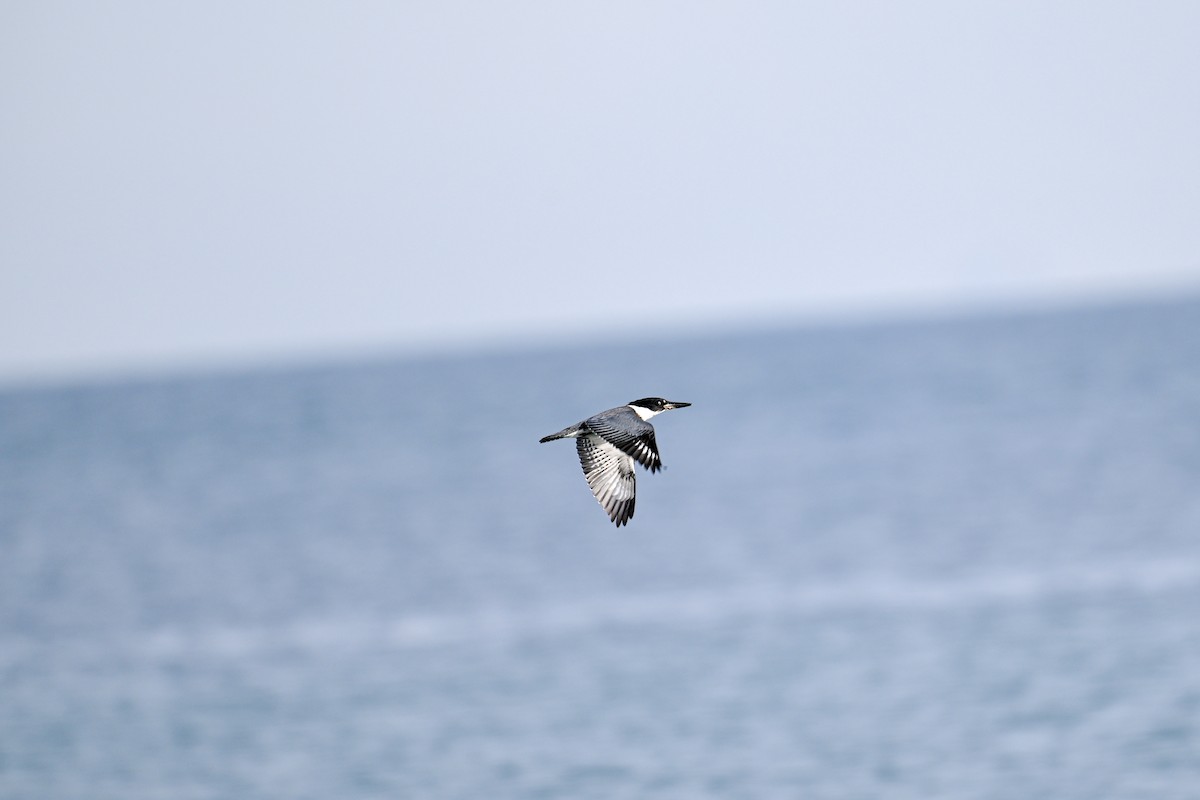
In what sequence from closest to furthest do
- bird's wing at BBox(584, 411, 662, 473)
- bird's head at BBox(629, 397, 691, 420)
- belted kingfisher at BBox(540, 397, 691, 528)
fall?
bird's wing at BBox(584, 411, 662, 473), belted kingfisher at BBox(540, 397, 691, 528), bird's head at BBox(629, 397, 691, 420)

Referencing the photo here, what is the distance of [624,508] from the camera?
36.4 ft

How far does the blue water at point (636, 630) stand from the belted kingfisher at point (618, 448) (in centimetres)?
1012

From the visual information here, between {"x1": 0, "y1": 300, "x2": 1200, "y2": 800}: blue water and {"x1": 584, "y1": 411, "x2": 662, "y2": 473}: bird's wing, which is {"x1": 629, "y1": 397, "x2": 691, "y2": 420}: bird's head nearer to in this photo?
{"x1": 584, "y1": 411, "x2": 662, "y2": 473}: bird's wing

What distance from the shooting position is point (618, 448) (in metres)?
10.3

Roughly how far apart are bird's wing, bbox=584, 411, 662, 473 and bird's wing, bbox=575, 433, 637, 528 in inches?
21.2

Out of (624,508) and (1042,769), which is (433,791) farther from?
(624,508)

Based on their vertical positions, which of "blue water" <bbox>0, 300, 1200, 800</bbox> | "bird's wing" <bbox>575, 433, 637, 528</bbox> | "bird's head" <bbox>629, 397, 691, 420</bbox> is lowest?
"blue water" <bbox>0, 300, 1200, 800</bbox>

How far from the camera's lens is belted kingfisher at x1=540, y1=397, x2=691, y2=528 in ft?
33.6

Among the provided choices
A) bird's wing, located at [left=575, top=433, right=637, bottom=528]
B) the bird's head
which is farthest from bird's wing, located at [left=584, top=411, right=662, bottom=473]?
bird's wing, located at [left=575, top=433, right=637, bottom=528]

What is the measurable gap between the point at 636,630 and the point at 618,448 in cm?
1942

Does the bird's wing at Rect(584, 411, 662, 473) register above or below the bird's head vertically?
below

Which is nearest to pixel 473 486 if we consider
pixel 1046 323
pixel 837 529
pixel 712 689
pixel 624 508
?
pixel 837 529

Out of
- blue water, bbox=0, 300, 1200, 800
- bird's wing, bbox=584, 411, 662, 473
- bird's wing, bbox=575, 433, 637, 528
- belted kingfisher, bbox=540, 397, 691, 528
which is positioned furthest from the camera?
blue water, bbox=0, 300, 1200, 800

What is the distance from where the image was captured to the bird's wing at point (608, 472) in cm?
1132
